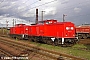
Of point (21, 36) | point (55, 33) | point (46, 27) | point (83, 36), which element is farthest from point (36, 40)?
point (83, 36)

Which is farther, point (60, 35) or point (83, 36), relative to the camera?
point (83, 36)

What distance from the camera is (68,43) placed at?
2400cm

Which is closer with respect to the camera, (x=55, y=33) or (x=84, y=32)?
(x=55, y=33)

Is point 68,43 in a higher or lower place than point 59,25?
lower

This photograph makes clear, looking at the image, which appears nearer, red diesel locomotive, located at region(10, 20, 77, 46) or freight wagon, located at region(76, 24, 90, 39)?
red diesel locomotive, located at region(10, 20, 77, 46)

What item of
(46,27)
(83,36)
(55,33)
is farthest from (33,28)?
(83,36)

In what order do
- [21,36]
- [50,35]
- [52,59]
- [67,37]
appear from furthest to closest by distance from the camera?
[21,36]
[50,35]
[67,37]
[52,59]

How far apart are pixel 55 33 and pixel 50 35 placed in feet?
3.75

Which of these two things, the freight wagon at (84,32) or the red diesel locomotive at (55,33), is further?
the freight wagon at (84,32)

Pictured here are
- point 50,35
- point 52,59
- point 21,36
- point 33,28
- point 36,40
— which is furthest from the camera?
point 21,36

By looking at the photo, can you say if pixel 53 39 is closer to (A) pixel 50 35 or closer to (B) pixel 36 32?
(A) pixel 50 35

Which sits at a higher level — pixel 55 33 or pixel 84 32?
pixel 55 33

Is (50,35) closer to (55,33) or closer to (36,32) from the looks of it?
(55,33)

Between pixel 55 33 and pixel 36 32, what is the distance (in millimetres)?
6331
